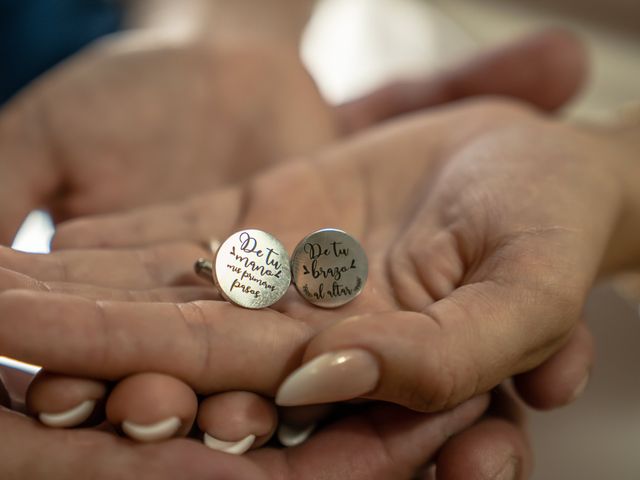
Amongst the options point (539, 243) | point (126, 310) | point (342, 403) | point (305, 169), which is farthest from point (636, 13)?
point (126, 310)

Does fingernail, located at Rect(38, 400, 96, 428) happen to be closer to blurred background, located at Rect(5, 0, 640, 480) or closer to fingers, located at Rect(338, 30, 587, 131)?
fingers, located at Rect(338, 30, 587, 131)

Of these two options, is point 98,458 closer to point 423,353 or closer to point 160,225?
point 423,353

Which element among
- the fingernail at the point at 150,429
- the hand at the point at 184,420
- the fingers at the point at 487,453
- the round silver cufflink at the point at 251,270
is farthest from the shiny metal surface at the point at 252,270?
the fingers at the point at 487,453

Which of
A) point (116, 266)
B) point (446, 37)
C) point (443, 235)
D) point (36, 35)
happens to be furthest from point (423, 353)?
point (446, 37)

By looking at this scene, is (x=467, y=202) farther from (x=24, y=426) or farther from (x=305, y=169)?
(x=24, y=426)

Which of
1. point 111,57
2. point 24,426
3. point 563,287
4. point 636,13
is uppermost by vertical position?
point 111,57

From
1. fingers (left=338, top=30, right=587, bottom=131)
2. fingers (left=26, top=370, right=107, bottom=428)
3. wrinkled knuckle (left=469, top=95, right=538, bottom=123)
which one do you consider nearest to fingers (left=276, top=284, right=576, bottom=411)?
fingers (left=26, top=370, right=107, bottom=428)

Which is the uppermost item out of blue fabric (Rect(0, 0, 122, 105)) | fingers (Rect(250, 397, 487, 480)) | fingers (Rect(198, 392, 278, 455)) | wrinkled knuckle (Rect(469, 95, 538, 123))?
blue fabric (Rect(0, 0, 122, 105))

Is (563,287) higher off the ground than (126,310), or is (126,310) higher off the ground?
(126,310)

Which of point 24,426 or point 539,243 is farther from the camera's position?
point 539,243
